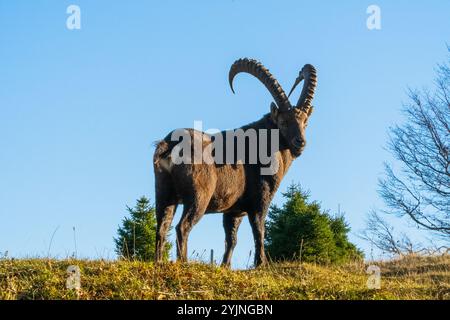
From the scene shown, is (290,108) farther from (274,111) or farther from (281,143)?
(281,143)

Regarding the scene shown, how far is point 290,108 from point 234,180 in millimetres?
2199

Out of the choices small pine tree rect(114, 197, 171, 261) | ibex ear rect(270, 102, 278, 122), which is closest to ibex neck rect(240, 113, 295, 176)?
ibex ear rect(270, 102, 278, 122)

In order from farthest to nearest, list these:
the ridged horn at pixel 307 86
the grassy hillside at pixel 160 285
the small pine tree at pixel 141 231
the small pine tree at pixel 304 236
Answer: the small pine tree at pixel 141 231
the small pine tree at pixel 304 236
the ridged horn at pixel 307 86
the grassy hillside at pixel 160 285

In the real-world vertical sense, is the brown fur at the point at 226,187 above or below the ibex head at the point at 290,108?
Result: below

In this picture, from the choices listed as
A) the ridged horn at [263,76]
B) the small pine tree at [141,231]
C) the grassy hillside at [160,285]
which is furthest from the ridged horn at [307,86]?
the small pine tree at [141,231]

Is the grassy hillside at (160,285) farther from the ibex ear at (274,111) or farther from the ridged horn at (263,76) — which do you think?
the ridged horn at (263,76)

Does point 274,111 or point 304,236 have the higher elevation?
point 274,111

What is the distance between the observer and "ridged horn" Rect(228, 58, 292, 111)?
13.1m

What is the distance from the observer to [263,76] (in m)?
13.6

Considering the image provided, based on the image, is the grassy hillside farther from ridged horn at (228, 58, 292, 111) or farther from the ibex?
ridged horn at (228, 58, 292, 111)

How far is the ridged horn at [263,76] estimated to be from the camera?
13.1m

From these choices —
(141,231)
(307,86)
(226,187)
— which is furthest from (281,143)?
(141,231)
